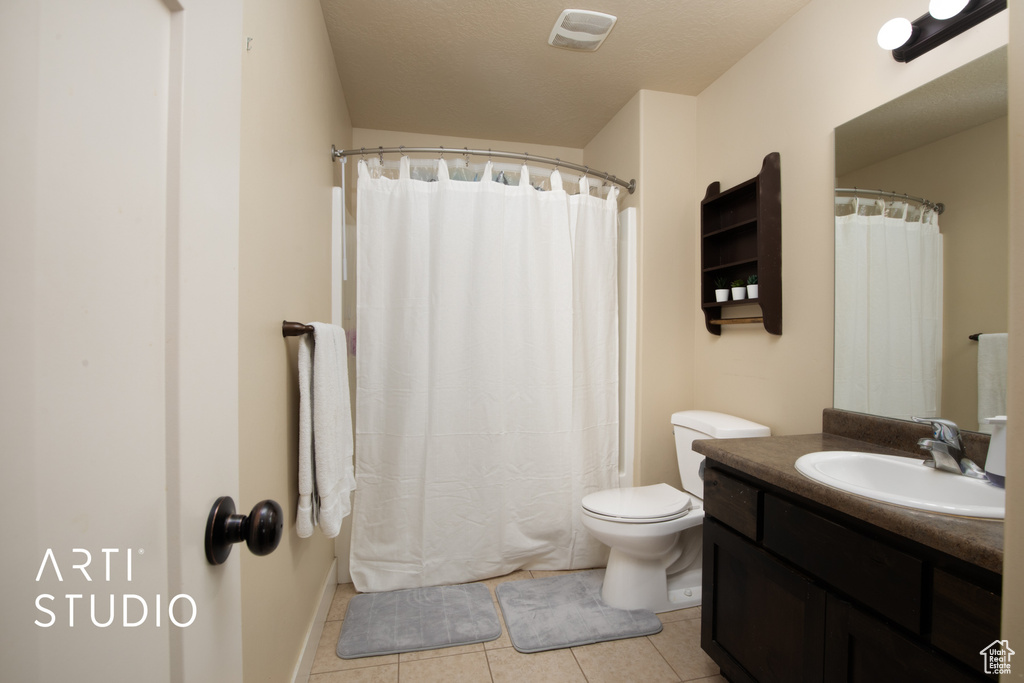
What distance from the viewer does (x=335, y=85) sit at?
7.08ft

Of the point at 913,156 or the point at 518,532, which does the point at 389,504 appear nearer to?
the point at 518,532

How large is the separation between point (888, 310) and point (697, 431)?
2.82 feet

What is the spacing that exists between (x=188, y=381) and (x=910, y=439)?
1841 mm

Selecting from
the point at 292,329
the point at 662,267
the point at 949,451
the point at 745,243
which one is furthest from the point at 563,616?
the point at 745,243

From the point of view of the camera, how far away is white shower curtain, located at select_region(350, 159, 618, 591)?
7.06 feet

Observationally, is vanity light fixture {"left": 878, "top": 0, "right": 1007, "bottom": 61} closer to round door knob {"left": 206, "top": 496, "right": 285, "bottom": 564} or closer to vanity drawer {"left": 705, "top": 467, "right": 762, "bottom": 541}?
vanity drawer {"left": 705, "top": 467, "right": 762, "bottom": 541}

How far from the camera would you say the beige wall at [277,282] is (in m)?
1.06

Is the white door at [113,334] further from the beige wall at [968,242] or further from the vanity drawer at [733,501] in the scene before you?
the beige wall at [968,242]

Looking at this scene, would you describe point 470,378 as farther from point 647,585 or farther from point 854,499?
point 854,499

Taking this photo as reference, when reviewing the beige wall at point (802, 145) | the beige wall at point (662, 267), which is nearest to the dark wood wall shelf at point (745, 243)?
the beige wall at point (802, 145)

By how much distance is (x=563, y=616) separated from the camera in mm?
1961

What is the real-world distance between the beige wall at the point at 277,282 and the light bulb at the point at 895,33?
5.88 ft

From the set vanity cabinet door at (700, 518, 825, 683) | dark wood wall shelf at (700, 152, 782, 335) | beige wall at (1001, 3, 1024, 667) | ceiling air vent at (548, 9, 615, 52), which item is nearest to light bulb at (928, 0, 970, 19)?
dark wood wall shelf at (700, 152, 782, 335)

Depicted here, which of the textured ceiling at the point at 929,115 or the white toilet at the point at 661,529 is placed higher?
the textured ceiling at the point at 929,115
